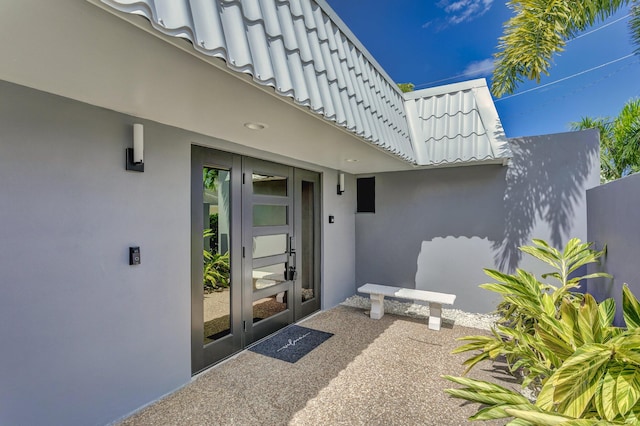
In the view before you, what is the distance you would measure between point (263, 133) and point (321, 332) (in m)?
3.65

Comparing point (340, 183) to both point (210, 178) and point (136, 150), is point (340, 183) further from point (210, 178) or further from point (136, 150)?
point (136, 150)

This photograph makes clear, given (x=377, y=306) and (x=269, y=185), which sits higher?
(x=269, y=185)

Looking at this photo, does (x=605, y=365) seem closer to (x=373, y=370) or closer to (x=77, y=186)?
(x=373, y=370)

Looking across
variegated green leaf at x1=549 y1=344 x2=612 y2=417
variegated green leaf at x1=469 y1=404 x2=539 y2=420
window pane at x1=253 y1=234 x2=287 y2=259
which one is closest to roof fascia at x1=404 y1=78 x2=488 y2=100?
window pane at x1=253 y1=234 x2=287 y2=259

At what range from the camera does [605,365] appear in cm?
151

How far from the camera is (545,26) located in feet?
15.8

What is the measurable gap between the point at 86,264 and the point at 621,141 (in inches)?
537

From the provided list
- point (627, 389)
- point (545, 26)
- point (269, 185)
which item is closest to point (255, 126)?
point (269, 185)

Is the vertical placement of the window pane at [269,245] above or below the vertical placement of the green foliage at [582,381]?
above

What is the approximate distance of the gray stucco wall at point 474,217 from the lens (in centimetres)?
557

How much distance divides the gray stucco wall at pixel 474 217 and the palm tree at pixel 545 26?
4.83 ft

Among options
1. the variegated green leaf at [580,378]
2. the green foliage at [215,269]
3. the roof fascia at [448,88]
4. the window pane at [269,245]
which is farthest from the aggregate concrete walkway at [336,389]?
the roof fascia at [448,88]

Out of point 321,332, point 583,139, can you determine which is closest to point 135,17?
point 321,332

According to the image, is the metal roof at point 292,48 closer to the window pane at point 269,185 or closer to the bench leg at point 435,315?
the window pane at point 269,185
